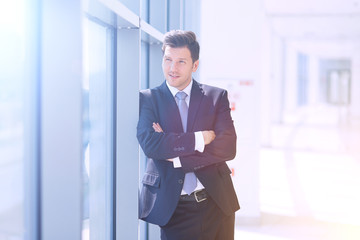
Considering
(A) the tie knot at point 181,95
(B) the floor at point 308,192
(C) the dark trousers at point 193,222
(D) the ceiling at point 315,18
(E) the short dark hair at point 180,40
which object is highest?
(D) the ceiling at point 315,18

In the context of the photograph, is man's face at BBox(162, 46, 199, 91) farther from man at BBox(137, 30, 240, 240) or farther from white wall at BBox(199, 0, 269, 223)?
white wall at BBox(199, 0, 269, 223)

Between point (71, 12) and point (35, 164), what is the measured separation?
709 millimetres

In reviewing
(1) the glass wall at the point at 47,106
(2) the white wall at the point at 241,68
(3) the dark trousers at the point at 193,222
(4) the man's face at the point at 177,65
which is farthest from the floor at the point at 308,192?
(1) the glass wall at the point at 47,106

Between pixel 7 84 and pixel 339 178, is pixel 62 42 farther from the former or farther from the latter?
pixel 339 178

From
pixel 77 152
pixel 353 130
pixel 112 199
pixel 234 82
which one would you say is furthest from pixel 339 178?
pixel 353 130

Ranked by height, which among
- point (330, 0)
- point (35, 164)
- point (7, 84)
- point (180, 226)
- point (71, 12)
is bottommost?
point (180, 226)

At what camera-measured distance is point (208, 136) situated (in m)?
2.59

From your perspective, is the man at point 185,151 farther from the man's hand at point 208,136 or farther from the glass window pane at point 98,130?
the glass window pane at point 98,130

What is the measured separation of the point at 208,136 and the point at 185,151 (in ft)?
0.62

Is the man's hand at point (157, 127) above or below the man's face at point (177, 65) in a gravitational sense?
below

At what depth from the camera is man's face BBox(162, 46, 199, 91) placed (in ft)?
8.46

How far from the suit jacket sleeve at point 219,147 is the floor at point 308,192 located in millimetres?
2764

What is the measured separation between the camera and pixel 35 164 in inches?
78.9

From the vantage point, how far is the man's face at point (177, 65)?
2578mm
